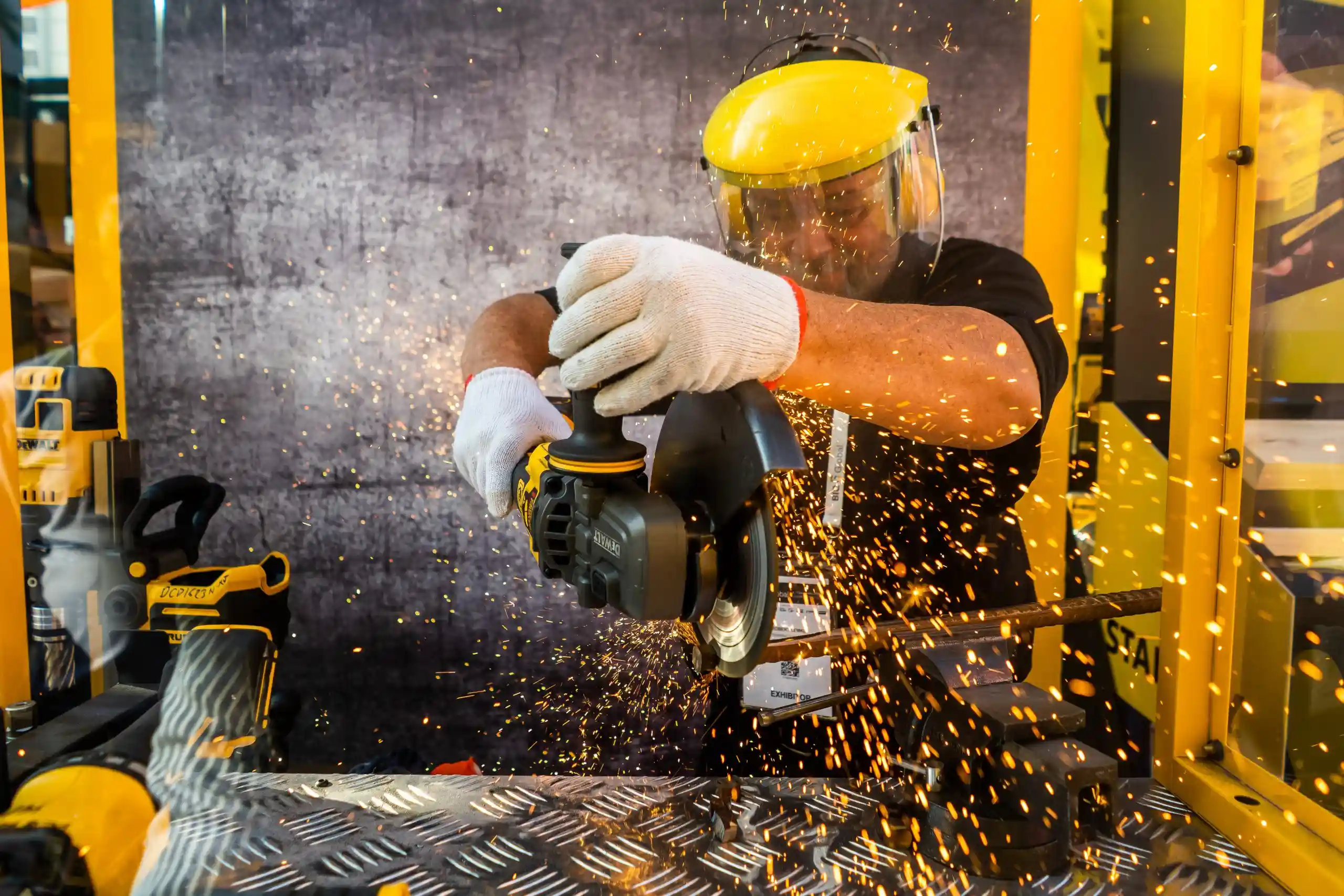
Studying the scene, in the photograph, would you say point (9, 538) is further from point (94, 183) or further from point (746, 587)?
point (746, 587)

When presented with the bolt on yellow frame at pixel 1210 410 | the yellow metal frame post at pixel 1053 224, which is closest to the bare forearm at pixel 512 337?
the bolt on yellow frame at pixel 1210 410

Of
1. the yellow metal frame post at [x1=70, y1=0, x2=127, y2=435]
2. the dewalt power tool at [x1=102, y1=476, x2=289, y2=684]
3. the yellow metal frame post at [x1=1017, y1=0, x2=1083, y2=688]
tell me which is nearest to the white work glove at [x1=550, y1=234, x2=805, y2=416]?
the dewalt power tool at [x1=102, y1=476, x2=289, y2=684]

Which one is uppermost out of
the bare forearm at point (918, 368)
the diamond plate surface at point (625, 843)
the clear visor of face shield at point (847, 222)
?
the clear visor of face shield at point (847, 222)

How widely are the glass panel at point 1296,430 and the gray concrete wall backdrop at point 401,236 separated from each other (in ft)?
5.83

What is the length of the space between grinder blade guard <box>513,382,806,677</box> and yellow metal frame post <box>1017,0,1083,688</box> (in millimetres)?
2321

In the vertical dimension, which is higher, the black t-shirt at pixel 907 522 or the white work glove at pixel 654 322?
the white work glove at pixel 654 322

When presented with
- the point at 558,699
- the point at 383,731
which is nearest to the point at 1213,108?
the point at 558,699

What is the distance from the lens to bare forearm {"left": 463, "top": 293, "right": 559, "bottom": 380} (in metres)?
2.37

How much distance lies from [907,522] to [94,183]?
12.1 feet

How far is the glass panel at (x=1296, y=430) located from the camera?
62.9 inches

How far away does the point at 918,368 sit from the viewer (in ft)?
5.03

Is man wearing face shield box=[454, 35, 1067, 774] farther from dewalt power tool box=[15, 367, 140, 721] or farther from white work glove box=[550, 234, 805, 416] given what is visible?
dewalt power tool box=[15, 367, 140, 721]

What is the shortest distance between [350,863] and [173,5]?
369 cm

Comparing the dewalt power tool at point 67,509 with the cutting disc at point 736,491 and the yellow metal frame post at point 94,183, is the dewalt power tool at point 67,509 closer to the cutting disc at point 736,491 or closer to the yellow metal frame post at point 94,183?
the yellow metal frame post at point 94,183
